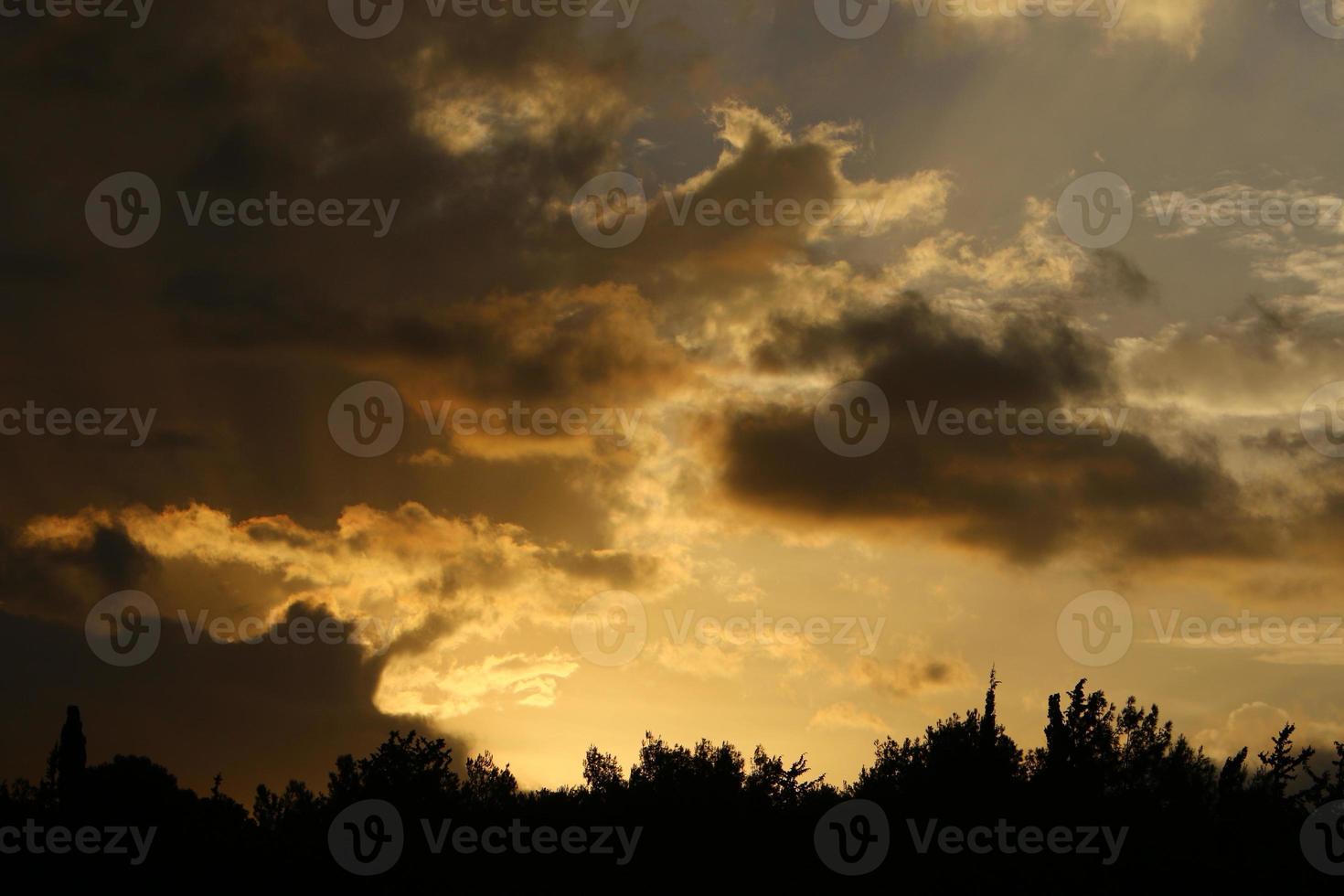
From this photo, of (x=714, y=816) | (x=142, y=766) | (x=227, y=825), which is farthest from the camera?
(x=142, y=766)

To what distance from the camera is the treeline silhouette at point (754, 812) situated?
7012cm

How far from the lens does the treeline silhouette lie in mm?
70125

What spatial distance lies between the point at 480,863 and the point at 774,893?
17.3 m

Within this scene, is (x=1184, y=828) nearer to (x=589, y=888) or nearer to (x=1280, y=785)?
(x=1280, y=785)

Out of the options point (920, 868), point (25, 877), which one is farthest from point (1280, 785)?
point (25, 877)

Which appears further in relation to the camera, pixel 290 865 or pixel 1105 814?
pixel 1105 814

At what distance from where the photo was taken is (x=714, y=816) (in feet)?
310

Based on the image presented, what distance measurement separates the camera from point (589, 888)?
236ft

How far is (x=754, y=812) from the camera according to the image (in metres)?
99.2

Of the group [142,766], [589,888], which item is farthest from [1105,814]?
[142,766]

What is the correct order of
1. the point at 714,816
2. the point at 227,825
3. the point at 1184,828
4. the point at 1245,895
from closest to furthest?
the point at 1245,895, the point at 1184,828, the point at 714,816, the point at 227,825

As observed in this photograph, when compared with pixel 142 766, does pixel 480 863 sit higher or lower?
lower

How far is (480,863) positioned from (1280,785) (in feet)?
180

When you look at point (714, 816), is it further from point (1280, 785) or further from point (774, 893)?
point (1280, 785)
